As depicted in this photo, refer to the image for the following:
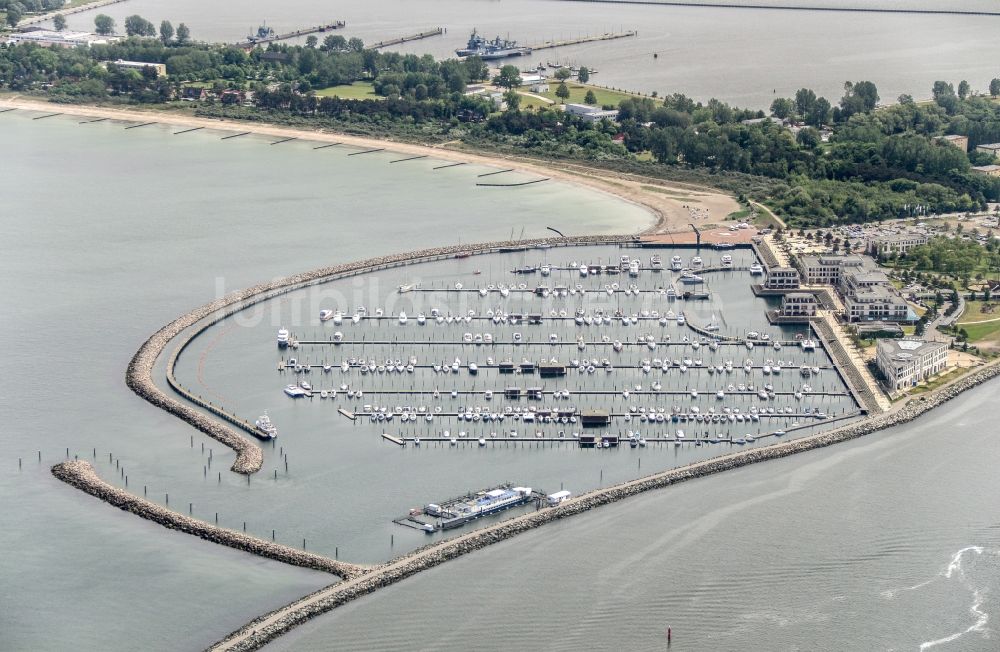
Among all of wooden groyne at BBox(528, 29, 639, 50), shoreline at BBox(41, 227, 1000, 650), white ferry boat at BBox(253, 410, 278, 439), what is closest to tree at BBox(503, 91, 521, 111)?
wooden groyne at BBox(528, 29, 639, 50)

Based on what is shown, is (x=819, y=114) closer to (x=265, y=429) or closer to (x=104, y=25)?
(x=265, y=429)

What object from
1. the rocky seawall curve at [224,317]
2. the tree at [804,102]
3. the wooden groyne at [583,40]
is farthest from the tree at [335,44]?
the rocky seawall curve at [224,317]

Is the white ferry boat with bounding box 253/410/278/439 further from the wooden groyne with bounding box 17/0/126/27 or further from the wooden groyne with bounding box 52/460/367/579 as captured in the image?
the wooden groyne with bounding box 17/0/126/27

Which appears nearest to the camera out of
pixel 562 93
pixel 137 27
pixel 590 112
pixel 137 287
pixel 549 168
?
pixel 137 287

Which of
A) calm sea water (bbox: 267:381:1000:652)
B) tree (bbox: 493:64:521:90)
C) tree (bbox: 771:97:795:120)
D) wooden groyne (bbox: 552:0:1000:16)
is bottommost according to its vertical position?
calm sea water (bbox: 267:381:1000:652)

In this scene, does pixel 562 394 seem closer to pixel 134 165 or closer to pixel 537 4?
pixel 134 165

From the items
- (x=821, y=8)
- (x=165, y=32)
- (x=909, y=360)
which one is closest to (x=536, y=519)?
(x=909, y=360)
